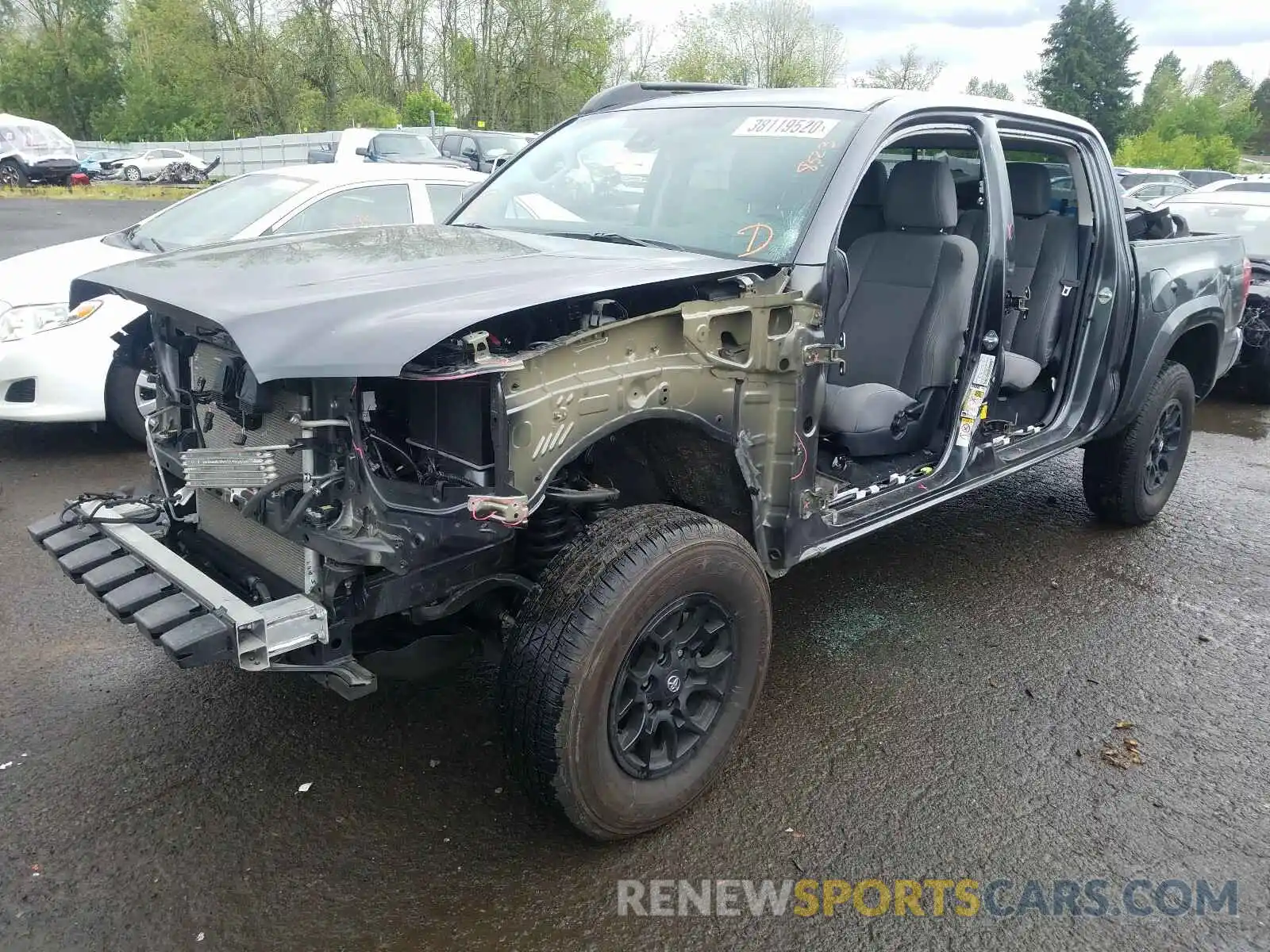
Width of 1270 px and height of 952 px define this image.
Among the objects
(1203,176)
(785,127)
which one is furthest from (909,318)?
(1203,176)

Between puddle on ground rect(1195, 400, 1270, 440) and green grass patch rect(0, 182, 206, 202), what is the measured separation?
25306 mm

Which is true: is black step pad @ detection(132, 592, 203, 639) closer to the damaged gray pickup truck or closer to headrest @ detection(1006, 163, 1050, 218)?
the damaged gray pickup truck

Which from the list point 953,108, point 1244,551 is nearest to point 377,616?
point 953,108

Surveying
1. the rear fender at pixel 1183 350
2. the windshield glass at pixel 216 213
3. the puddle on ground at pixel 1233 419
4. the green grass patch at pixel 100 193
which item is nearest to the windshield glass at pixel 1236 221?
the puddle on ground at pixel 1233 419

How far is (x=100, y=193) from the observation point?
27922mm

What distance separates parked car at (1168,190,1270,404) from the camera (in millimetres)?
8055

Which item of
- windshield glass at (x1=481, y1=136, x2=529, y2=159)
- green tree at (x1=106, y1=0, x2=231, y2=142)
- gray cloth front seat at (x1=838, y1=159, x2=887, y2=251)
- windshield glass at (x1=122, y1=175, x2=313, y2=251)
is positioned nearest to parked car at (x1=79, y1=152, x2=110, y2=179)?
green tree at (x1=106, y1=0, x2=231, y2=142)

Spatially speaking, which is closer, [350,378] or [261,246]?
[350,378]

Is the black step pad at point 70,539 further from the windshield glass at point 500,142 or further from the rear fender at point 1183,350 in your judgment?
the windshield glass at point 500,142

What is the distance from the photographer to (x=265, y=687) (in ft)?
11.1

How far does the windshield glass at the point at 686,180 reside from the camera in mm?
3141

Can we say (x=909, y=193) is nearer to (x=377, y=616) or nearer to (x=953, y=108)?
(x=953, y=108)

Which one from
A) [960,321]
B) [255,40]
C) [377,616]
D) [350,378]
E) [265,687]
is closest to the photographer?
[350,378]

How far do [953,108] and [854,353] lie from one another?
1027 mm
